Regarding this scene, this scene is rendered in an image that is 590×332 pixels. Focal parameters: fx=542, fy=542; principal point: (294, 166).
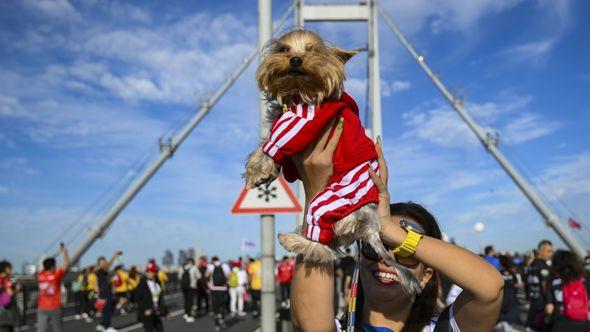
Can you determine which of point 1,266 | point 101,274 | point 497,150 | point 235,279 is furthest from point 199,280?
point 497,150

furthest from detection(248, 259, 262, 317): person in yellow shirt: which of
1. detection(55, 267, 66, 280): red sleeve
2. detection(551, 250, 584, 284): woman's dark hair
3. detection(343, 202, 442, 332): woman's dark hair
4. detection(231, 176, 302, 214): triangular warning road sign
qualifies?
detection(343, 202, 442, 332): woman's dark hair

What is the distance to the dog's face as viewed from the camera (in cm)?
160

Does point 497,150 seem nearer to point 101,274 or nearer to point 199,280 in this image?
point 199,280

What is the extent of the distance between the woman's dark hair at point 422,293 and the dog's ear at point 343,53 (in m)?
0.59

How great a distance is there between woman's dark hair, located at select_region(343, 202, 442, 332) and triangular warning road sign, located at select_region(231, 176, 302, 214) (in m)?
4.02

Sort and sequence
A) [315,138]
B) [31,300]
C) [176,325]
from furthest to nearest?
1. [31,300]
2. [176,325]
3. [315,138]

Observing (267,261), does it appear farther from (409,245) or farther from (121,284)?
(121,284)

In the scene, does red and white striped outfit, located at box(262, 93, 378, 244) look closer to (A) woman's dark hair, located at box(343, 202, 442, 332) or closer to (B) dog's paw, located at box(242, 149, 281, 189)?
(B) dog's paw, located at box(242, 149, 281, 189)

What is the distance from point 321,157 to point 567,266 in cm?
578

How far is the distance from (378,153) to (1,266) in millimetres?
9409

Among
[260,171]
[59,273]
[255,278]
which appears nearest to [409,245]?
[260,171]

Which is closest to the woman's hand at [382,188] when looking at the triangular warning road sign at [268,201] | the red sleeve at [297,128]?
the red sleeve at [297,128]

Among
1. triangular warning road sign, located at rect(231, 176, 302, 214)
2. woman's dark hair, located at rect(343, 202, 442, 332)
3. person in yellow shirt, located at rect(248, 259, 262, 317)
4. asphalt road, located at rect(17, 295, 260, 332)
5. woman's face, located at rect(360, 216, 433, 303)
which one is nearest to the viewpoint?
woman's face, located at rect(360, 216, 433, 303)

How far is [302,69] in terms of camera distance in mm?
1590
